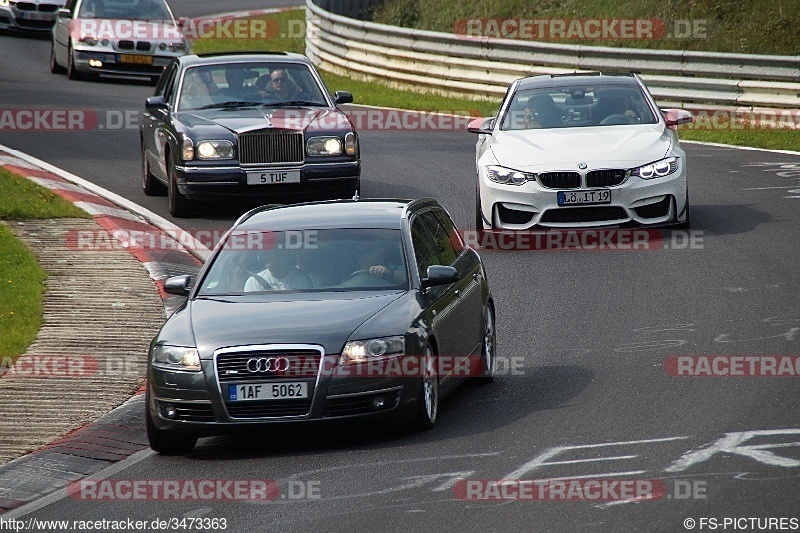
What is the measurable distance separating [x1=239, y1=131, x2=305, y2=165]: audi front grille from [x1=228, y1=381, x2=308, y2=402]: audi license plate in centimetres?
842

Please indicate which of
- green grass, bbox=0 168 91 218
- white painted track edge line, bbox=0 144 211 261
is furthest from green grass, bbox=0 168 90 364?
white painted track edge line, bbox=0 144 211 261

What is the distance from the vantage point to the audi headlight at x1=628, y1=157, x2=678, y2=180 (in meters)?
15.6

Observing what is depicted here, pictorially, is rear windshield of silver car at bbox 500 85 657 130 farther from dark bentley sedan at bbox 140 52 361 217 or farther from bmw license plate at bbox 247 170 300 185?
bmw license plate at bbox 247 170 300 185

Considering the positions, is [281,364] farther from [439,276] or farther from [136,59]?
[136,59]

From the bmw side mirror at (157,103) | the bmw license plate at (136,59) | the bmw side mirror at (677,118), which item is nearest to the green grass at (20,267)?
the bmw side mirror at (157,103)

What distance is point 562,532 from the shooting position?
7.10m

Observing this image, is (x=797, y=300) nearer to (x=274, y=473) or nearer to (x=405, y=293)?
(x=405, y=293)

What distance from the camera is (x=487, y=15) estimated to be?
3488 centimetres

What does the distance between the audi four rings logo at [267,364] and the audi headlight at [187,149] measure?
849 cm

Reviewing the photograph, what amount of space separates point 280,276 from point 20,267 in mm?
4805

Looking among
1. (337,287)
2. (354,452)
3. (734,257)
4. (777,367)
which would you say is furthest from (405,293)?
(734,257)

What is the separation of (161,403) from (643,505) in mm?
3193

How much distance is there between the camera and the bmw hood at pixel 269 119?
1731 cm

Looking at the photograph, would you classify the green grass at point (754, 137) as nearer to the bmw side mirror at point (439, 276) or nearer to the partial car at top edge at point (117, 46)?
the partial car at top edge at point (117, 46)
